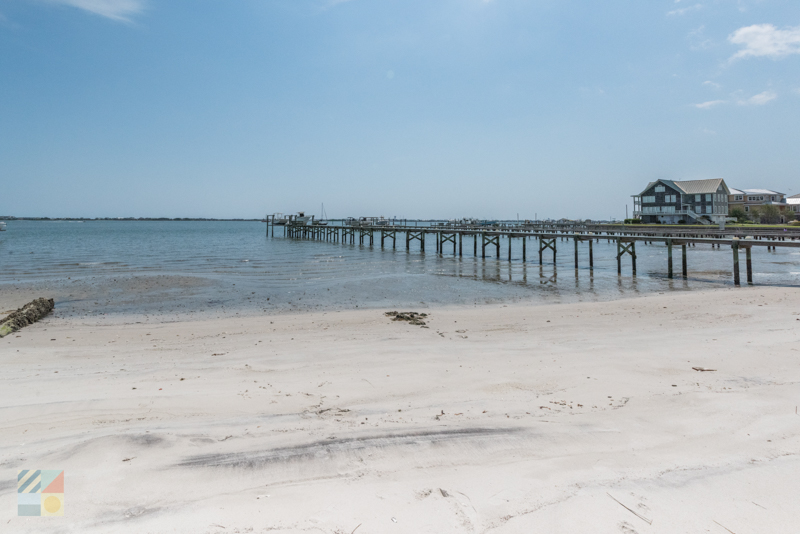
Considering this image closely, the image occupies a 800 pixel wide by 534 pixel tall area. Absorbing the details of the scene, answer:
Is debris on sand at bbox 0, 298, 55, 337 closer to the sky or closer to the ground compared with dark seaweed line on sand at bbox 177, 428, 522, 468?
closer to the sky

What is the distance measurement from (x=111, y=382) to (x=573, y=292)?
54.8ft

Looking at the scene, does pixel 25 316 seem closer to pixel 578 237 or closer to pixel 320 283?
pixel 320 283

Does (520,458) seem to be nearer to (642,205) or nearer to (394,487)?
(394,487)

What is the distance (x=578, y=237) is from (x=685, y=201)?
46650 millimetres

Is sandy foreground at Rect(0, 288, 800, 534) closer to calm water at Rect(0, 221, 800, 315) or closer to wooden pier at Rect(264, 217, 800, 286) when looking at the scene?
calm water at Rect(0, 221, 800, 315)

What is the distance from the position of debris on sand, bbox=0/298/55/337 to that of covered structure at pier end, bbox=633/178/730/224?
6966 cm

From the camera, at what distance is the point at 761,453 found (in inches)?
146

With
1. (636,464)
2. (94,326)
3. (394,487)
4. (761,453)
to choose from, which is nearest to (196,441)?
(394,487)

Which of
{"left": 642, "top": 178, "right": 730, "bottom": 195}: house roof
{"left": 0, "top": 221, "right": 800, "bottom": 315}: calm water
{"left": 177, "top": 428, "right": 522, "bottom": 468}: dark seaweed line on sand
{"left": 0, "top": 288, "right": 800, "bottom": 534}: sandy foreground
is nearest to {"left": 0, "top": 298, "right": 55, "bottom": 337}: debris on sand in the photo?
{"left": 0, "top": 221, "right": 800, "bottom": 315}: calm water

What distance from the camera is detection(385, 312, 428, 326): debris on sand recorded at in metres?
11.5

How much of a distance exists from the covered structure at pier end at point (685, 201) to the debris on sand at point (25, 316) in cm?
6966

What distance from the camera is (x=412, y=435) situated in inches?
167

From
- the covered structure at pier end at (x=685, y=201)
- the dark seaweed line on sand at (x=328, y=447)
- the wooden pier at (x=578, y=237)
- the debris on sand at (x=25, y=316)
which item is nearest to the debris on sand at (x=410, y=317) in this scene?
the dark seaweed line on sand at (x=328, y=447)

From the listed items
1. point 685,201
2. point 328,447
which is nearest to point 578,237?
point 328,447
